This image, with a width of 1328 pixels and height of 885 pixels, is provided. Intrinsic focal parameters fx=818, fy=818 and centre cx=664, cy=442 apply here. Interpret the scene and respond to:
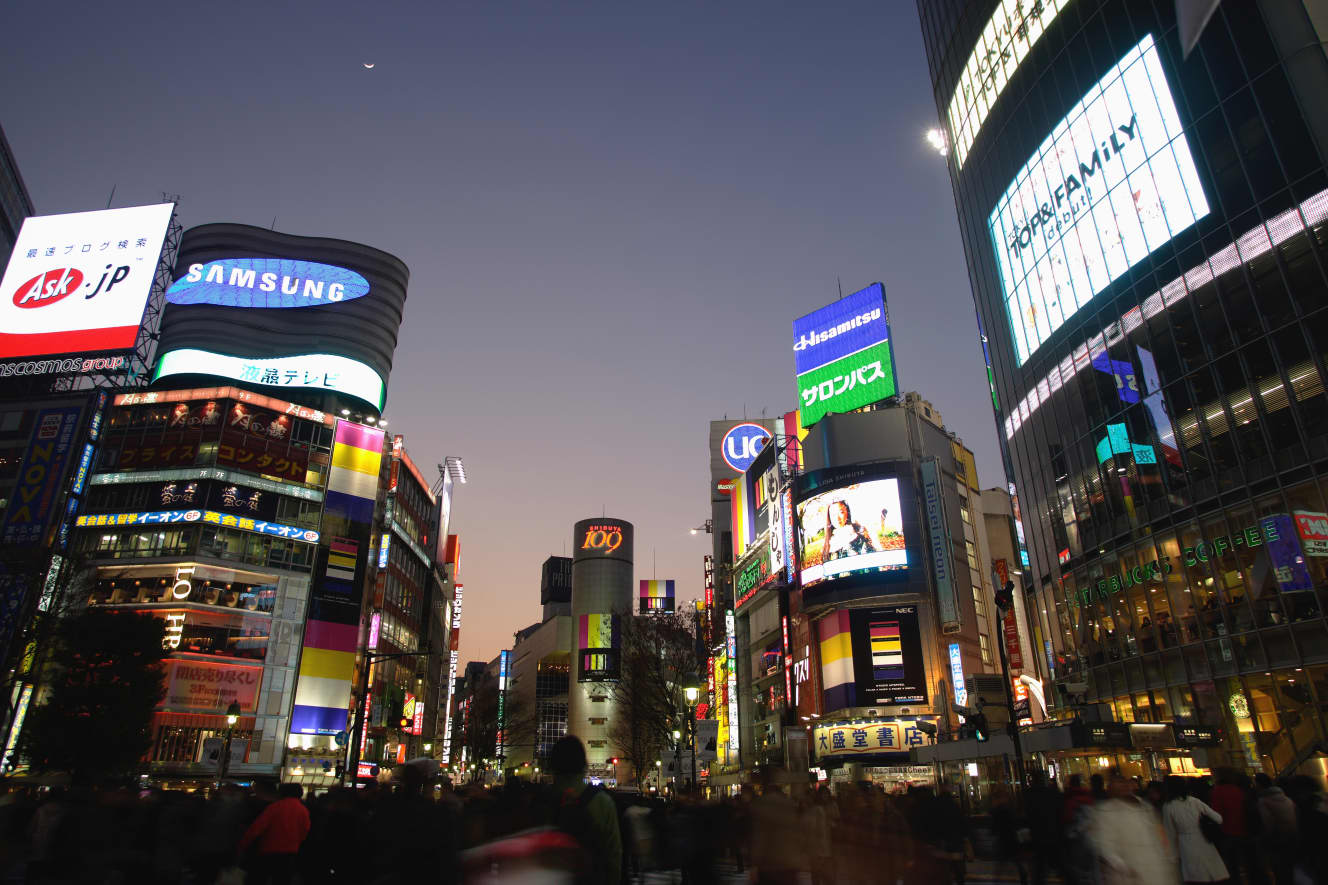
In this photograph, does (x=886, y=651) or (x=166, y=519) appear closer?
(x=886, y=651)

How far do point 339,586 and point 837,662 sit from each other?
36117 mm

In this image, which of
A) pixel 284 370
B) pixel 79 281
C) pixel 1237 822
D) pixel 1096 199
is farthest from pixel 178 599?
pixel 1237 822

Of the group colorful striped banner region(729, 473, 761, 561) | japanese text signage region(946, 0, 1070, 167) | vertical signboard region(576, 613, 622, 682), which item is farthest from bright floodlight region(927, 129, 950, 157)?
vertical signboard region(576, 613, 622, 682)

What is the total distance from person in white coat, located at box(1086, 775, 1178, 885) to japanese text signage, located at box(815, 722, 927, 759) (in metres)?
42.8

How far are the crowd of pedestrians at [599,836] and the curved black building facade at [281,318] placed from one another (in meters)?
63.6

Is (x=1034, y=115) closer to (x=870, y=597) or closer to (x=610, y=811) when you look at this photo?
(x=870, y=597)

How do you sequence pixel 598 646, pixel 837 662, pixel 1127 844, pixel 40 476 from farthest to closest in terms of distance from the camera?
1. pixel 598 646
2. pixel 40 476
3. pixel 837 662
4. pixel 1127 844

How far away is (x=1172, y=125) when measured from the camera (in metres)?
32.2

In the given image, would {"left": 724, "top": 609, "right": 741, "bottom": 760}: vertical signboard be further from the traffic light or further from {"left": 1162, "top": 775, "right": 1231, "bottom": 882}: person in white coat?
{"left": 1162, "top": 775, "right": 1231, "bottom": 882}: person in white coat

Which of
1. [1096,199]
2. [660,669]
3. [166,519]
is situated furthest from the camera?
[660,669]

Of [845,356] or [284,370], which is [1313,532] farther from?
[284,370]

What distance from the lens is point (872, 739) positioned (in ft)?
156

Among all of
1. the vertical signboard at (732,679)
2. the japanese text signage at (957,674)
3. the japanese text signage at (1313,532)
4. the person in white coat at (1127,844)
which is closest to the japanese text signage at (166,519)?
the vertical signboard at (732,679)

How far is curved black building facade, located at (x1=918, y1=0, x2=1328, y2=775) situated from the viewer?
2681 cm
